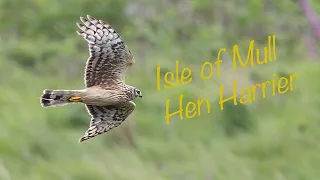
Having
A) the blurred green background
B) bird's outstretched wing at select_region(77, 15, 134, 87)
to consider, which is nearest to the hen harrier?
bird's outstretched wing at select_region(77, 15, 134, 87)

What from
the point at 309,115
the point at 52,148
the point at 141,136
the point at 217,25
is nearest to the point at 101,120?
the point at 52,148

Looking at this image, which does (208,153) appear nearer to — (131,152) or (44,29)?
(131,152)

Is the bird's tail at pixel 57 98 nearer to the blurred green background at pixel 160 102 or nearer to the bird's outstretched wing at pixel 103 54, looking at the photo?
the bird's outstretched wing at pixel 103 54

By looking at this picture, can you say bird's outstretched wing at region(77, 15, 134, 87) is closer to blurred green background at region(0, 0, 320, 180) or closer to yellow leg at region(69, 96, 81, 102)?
yellow leg at region(69, 96, 81, 102)

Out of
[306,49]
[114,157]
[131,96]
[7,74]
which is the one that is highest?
[306,49]

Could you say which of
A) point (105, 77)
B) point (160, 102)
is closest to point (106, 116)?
point (105, 77)

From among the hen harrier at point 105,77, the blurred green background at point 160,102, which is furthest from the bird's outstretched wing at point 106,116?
the blurred green background at point 160,102

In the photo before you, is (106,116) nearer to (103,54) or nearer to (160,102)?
(103,54)
